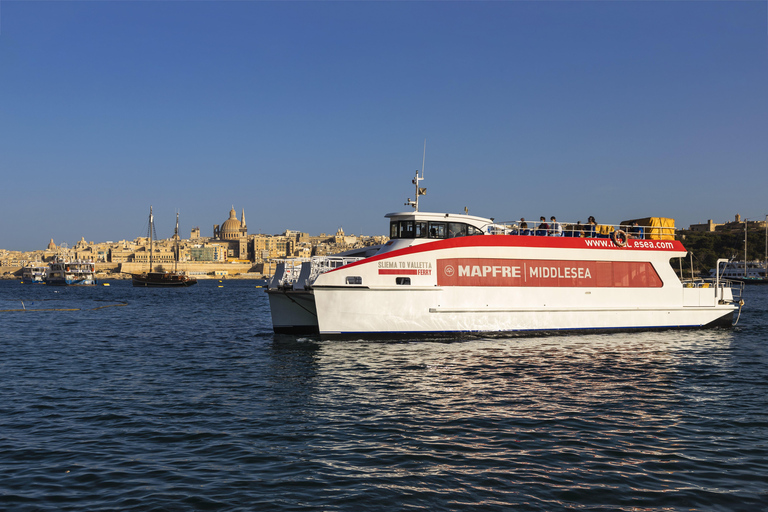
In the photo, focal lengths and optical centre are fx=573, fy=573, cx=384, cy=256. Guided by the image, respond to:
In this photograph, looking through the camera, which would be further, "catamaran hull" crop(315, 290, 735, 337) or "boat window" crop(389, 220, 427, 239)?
"boat window" crop(389, 220, 427, 239)

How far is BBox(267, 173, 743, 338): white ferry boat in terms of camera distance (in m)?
21.7

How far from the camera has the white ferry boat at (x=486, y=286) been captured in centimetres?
2167

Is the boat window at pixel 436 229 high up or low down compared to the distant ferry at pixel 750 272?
up

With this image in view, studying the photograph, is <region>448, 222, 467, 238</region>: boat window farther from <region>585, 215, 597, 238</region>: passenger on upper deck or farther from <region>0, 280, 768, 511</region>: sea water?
<region>585, 215, 597, 238</region>: passenger on upper deck

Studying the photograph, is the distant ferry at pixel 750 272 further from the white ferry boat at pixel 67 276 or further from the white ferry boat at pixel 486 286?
the white ferry boat at pixel 67 276

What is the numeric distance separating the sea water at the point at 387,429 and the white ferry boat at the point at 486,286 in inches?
66.8

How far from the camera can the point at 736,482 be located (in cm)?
872

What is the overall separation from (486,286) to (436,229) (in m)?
3.14

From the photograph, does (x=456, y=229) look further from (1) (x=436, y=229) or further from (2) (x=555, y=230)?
(2) (x=555, y=230)

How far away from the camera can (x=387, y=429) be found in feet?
36.7

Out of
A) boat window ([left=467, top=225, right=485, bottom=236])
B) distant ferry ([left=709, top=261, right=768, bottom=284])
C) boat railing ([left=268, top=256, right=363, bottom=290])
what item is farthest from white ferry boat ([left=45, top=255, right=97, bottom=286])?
distant ferry ([left=709, top=261, right=768, bottom=284])

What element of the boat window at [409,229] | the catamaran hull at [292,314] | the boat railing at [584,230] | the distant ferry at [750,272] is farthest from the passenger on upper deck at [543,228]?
the distant ferry at [750,272]

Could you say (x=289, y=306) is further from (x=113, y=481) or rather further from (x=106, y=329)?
(x=113, y=481)

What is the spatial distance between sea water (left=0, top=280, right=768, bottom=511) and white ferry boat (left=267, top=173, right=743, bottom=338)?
1696 mm
